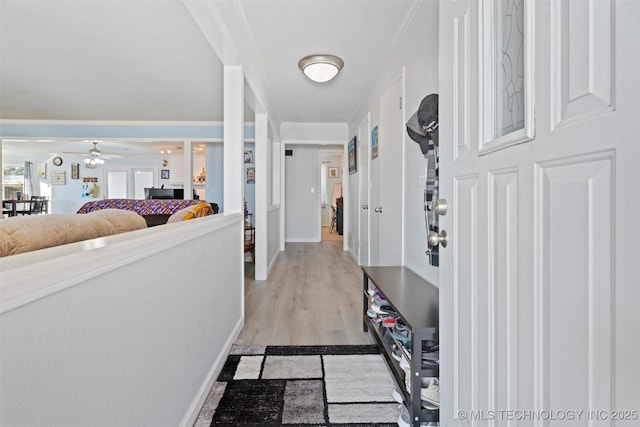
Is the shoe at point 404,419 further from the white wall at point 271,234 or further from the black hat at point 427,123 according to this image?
the white wall at point 271,234

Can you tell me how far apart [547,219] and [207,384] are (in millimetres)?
1614

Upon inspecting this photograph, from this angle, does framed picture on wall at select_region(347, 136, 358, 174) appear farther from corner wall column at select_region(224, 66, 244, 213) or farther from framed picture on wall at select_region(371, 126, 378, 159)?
corner wall column at select_region(224, 66, 244, 213)

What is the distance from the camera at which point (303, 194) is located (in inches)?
282

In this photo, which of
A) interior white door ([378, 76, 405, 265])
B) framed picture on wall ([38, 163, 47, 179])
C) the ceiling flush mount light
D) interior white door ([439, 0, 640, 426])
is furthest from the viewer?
framed picture on wall ([38, 163, 47, 179])

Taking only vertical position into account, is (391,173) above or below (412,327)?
above

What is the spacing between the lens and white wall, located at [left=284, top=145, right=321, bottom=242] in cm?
712

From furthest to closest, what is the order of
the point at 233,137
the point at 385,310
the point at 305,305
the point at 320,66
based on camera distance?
1. the point at 320,66
2. the point at 305,305
3. the point at 233,137
4. the point at 385,310

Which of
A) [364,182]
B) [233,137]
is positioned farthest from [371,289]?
[364,182]

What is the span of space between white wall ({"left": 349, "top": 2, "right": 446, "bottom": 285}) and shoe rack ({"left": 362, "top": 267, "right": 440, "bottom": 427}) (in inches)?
6.2

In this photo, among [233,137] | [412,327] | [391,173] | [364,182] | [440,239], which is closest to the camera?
[440,239]

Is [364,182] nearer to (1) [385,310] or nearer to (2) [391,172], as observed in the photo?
(2) [391,172]

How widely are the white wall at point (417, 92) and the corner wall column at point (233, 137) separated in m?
1.24

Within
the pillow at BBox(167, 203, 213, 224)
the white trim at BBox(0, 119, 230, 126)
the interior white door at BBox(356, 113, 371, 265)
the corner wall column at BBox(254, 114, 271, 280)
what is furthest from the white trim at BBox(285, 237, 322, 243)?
the pillow at BBox(167, 203, 213, 224)

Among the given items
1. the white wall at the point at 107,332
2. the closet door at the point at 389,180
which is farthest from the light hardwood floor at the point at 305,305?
the white wall at the point at 107,332
